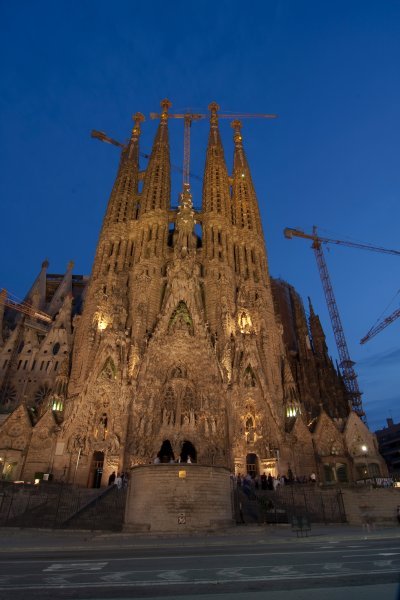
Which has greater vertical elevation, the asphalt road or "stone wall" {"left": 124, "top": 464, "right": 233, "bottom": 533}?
"stone wall" {"left": 124, "top": 464, "right": 233, "bottom": 533}

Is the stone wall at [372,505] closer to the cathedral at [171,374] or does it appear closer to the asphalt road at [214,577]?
the cathedral at [171,374]

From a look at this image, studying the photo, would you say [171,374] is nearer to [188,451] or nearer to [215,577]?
[188,451]

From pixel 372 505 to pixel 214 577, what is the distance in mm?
19479

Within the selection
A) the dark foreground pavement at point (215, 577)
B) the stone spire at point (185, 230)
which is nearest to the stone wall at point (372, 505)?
the dark foreground pavement at point (215, 577)

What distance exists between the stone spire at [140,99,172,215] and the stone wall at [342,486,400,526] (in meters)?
36.9

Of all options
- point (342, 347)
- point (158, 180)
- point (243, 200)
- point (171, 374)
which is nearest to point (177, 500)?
point (171, 374)

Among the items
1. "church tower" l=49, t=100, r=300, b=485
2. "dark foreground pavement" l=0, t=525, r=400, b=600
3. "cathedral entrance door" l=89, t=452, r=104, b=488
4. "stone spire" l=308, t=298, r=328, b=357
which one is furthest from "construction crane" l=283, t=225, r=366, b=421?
"dark foreground pavement" l=0, t=525, r=400, b=600

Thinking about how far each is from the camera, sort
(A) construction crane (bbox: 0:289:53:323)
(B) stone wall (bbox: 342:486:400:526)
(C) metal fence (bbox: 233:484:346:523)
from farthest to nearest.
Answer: (A) construction crane (bbox: 0:289:53:323), (C) metal fence (bbox: 233:484:346:523), (B) stone wall (bbox: 342:486:400:526)

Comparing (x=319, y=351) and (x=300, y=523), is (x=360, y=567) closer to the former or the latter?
(x=300, y=523)

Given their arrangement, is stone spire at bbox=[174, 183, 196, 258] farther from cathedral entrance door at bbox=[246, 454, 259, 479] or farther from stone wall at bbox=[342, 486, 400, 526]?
stone wall at bbox=[342, 486, 400, 526]

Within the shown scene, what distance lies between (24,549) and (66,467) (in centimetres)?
2020

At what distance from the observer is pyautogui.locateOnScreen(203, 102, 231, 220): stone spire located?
1935 inches

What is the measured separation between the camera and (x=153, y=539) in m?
15.2

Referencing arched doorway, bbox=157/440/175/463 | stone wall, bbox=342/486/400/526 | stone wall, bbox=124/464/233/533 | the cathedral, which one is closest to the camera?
stone wall, bbox=124/464/233/533
